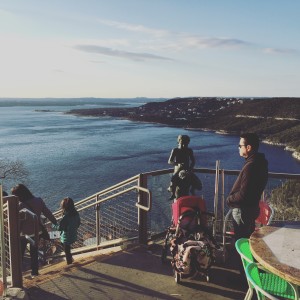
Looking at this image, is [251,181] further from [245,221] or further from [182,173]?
[182,173]

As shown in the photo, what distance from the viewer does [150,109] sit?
18650 cm

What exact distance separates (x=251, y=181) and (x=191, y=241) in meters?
1.07

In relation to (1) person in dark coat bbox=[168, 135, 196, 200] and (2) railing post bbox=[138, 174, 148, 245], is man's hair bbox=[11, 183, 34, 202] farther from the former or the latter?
(1) person in dark coat bbox=[168, 135, 196, 200]

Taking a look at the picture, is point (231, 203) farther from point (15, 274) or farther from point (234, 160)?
point (234, 160)

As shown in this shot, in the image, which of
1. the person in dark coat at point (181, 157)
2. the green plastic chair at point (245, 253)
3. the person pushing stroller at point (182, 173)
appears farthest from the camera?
the person in dark coat at point (181, 157)

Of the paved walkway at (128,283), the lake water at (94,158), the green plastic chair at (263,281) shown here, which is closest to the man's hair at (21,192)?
the paved walkway at (128,283)

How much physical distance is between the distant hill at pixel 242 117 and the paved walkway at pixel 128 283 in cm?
7509

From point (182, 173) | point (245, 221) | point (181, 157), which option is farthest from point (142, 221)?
point (245, 221)

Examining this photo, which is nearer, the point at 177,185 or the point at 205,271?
the point at 205,271

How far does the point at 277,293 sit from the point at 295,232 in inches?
26.8

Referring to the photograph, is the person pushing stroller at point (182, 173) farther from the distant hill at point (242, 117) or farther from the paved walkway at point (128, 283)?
the distant hill at point (242, 117)

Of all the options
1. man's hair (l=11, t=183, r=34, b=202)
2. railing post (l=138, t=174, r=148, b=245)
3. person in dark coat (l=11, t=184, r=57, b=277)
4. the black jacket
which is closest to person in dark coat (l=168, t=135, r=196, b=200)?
railing post (l=138, t=174, r=148, b=245)

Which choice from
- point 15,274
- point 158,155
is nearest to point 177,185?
point 15,274

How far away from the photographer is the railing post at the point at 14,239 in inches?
183
